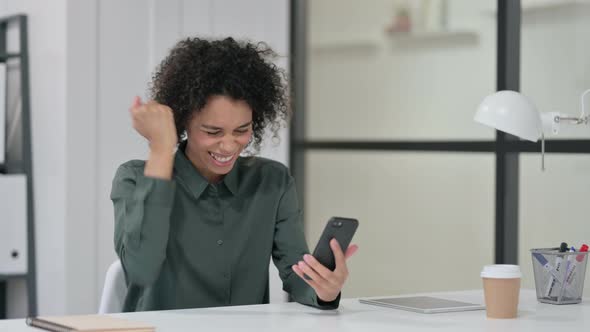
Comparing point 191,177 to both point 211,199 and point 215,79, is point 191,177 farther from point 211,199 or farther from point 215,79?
point 215,79

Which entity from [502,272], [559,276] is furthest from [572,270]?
[502,272]

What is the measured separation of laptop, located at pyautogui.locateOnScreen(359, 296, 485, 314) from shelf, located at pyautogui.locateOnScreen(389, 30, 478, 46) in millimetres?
1612

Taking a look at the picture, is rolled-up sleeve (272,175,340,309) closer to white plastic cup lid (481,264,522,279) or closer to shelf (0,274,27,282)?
white plastic cup lid (481,264,522,279)

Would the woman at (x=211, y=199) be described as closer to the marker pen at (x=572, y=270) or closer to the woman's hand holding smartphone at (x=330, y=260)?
the woman's hand holding smartphone at (x=330, y=260)

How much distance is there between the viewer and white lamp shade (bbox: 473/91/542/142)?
2.20 m

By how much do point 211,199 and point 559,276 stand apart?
2.83 ft

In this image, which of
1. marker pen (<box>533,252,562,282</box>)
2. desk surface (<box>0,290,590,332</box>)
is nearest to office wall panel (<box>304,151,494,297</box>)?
marker pen (<box>533,252,562,282</box>)

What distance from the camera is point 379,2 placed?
4.07 meters

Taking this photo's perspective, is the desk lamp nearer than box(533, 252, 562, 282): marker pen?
Yes

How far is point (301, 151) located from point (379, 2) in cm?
81

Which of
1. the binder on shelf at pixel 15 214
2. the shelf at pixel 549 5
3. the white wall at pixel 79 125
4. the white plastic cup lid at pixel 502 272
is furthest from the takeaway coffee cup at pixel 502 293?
the binder on shelf at pixel 15 214

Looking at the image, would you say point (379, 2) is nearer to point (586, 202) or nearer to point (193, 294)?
point (586, 202)

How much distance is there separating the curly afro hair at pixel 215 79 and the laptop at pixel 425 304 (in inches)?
22.0

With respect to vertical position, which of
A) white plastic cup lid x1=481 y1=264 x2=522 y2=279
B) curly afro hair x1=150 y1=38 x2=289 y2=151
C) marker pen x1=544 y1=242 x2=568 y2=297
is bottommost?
marker pen x1=544 y1=242 x2=568 y2=297
